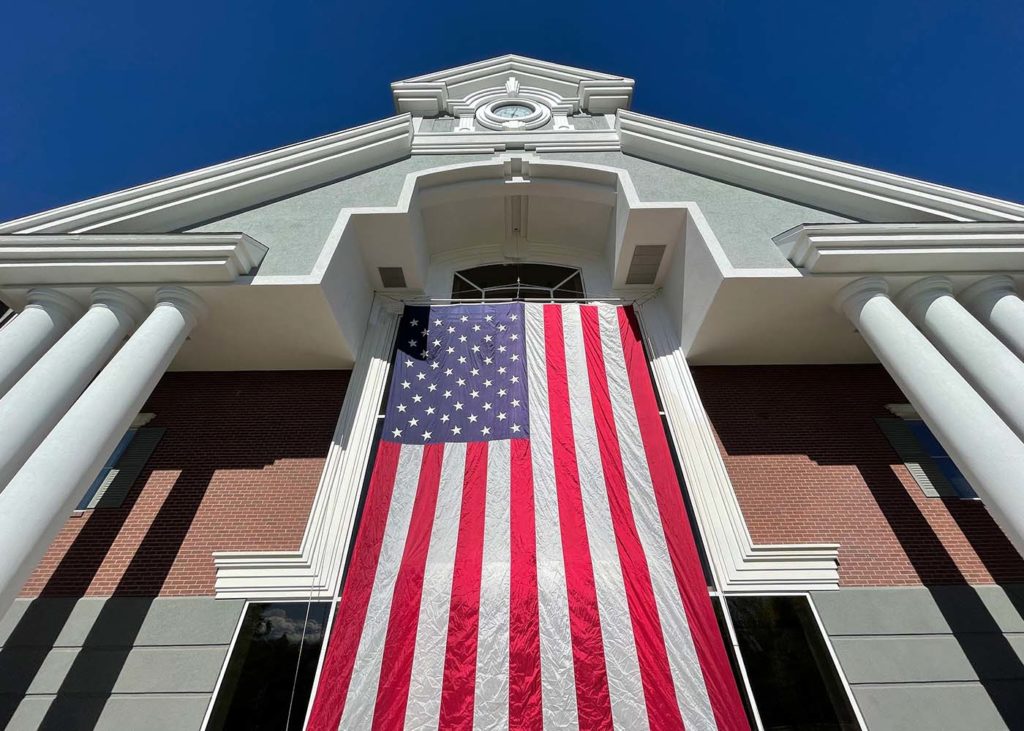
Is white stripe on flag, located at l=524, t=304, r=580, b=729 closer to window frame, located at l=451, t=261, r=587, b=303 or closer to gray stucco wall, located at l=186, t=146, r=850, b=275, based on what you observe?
window frame, located at l=451, t=261, r=587, b=303

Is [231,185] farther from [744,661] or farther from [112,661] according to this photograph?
[744,661]

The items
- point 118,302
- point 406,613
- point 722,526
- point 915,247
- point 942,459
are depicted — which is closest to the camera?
point 406,613

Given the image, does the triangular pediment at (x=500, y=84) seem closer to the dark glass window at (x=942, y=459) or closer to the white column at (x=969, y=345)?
the white column at (x=969, y=345)

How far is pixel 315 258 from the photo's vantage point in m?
9.93

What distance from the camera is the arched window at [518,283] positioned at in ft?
43.9

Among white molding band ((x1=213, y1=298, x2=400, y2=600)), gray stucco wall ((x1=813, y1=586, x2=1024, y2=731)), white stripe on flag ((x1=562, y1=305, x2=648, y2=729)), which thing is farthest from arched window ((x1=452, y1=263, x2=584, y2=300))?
gray stucco wall ((x1=813, y1=586, x2=1024, y2=731))

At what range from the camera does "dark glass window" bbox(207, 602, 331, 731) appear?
6.81 metres

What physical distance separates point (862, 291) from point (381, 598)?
9.32 metres

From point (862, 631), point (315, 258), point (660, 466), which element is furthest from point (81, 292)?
point (862, 631)

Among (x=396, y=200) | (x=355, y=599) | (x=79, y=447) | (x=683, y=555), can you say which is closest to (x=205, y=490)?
(x=79, y=447)

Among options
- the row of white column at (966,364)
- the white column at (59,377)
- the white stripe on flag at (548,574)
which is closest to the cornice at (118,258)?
the white column at (59,377)

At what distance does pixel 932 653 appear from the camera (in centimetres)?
723

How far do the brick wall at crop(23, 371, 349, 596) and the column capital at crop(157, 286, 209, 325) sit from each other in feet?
7.01

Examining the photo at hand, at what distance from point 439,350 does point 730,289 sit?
5.73 m
